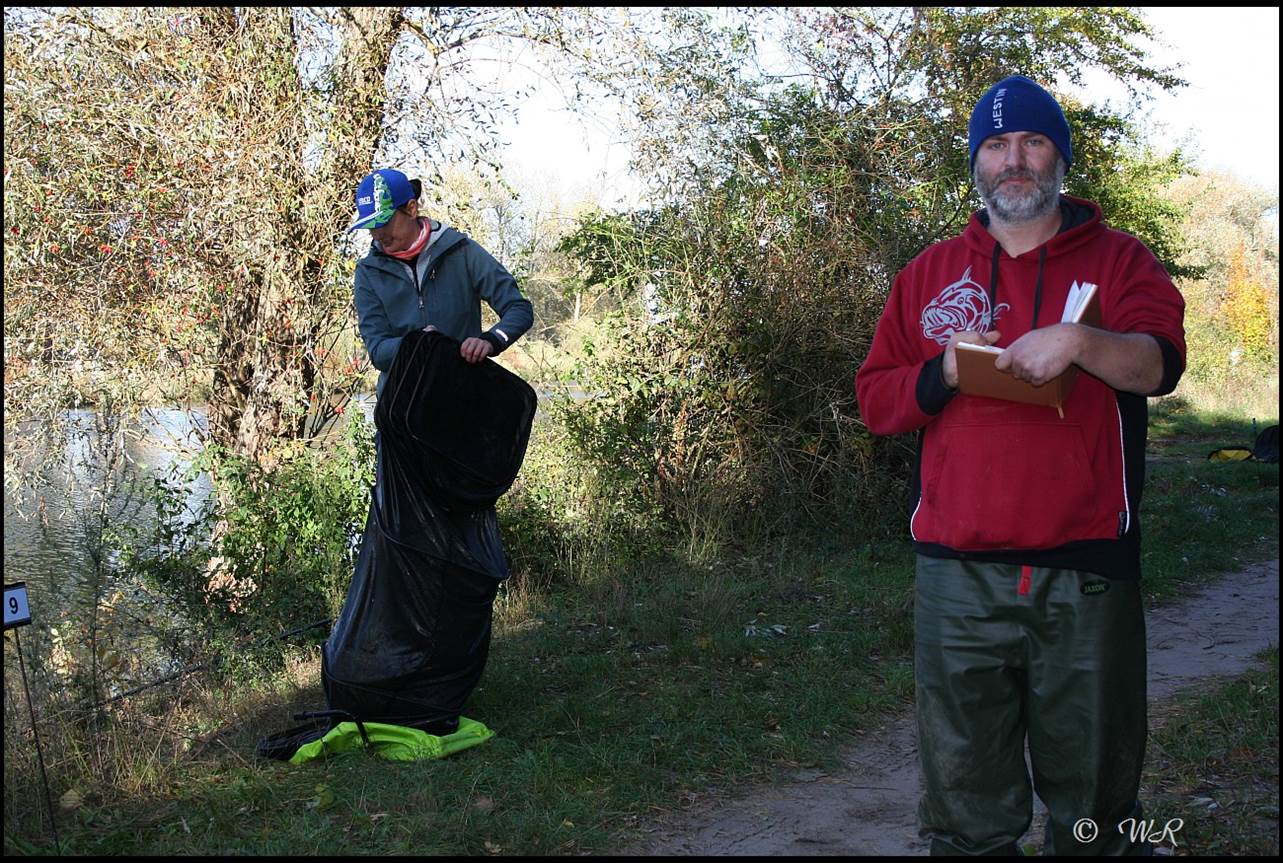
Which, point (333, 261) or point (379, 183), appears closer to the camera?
point (379, 183)

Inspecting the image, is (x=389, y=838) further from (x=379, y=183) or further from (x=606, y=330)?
(x=606, y=330)

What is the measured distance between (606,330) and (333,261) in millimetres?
2437

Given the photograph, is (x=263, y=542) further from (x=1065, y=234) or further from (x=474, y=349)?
(x=1065, y=234)

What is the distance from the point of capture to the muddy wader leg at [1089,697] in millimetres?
2926

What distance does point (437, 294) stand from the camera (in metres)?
5.14

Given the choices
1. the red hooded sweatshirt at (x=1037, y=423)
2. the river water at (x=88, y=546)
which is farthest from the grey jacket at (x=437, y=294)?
the red hooded sweatshirt at (x=1037, y=423)

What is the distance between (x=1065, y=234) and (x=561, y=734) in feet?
10.4

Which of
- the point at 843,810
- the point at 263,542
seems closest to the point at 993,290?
the point at 843,810

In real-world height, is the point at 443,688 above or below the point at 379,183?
below

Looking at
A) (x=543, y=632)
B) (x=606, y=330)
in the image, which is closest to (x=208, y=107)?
(x=606, y=330)

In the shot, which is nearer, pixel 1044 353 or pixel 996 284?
pixel 1044 353

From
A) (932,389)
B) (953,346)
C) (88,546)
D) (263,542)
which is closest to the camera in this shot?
(953,346)

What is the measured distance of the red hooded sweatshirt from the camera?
295 cm

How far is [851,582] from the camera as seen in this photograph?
8344 millimetres
